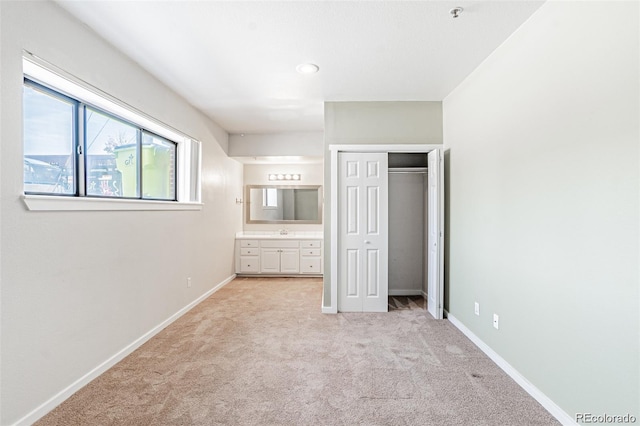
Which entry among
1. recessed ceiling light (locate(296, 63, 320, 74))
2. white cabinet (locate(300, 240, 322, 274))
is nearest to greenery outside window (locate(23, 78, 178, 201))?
recessed ceiling light (locate(296, 63, 320, 74))

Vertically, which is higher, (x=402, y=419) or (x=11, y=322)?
(x=11, y=322)

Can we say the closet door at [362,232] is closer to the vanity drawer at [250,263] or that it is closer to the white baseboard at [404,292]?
the white baseboard at [404,292]

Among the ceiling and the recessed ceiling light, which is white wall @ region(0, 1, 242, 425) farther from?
the recessed ceiling light

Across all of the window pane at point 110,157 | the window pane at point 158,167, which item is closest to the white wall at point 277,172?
the window pane at point 158,167

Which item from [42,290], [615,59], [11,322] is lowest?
[11,322]

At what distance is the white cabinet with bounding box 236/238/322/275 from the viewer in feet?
19.1

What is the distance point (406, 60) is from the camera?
2.73 metres

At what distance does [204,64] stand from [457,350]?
344 cm

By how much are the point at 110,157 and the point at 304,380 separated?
2.46 meters

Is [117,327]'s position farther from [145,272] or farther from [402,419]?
[402,419]

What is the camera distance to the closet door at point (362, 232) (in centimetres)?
383

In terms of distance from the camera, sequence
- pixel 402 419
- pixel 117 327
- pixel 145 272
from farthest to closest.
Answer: pixel 145 272
pixel 117 327
pixel 402 419

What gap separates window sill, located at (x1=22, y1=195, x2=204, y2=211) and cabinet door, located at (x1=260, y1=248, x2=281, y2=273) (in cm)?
274

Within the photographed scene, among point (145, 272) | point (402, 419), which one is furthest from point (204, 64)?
point (402, 419)
